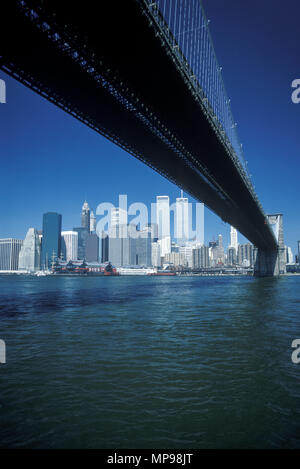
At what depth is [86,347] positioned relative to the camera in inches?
338

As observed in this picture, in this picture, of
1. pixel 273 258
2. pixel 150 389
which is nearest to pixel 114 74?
pixel 150 389

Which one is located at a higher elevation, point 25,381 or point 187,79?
point 187,79

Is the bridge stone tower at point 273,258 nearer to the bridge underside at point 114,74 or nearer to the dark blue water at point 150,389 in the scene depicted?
the bridge underside at point 114,74

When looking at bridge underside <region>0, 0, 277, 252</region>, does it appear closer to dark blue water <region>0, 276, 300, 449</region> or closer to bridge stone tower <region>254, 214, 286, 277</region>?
dark blue water <region>0, 276, 300, 449</region>

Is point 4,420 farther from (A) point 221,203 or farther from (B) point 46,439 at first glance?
(A) point 221,203

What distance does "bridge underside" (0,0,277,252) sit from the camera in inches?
521

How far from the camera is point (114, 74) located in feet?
55.4

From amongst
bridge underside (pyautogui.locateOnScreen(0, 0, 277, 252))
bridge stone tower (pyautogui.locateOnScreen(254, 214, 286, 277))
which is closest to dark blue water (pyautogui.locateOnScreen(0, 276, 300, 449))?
bridge underside (pyautogui.locateOnScreen(0, 0, 277, 252))

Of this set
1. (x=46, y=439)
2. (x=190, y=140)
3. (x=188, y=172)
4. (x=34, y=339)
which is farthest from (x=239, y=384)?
(x=188, y=172)

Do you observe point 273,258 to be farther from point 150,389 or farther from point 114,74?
point 150,389

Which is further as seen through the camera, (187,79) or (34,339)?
(187,79)

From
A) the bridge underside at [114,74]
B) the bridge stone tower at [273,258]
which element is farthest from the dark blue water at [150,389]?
the bridge stone tower at [273,258]

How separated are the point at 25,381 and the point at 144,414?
2.70 meters
